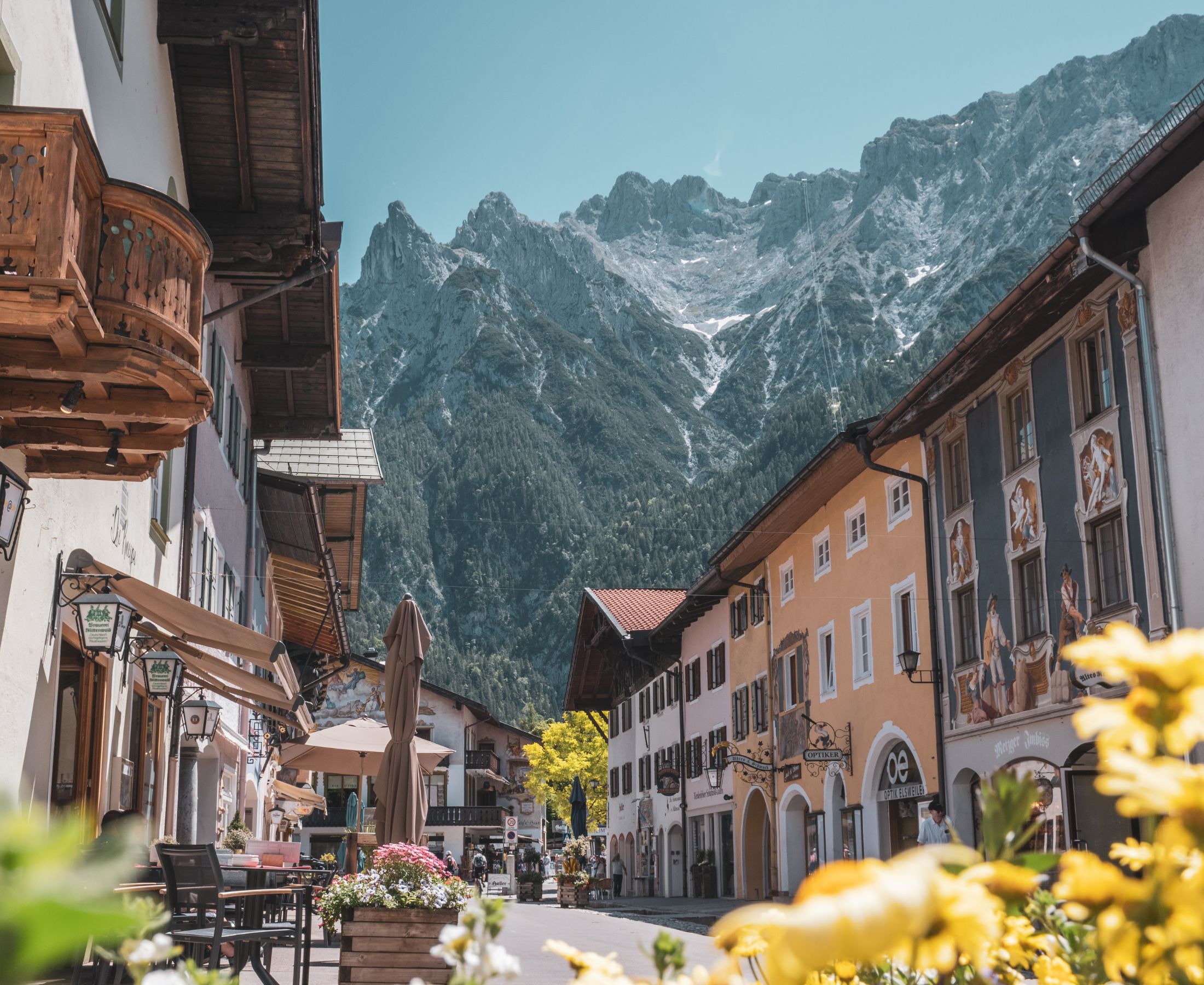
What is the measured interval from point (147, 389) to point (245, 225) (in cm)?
783

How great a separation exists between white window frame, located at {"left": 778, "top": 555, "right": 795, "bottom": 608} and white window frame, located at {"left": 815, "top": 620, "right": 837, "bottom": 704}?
2.16m

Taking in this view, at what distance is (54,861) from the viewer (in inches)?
26.3

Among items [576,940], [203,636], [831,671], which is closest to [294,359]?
[576,940]

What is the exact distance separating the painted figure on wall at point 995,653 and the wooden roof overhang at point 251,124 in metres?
10.4

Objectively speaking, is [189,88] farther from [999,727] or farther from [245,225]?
[999,727]

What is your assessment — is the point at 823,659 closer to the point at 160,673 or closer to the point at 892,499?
the point at 892,499

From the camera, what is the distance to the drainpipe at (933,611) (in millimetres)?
20109

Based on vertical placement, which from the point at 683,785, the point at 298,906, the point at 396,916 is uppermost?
the point at 683,785

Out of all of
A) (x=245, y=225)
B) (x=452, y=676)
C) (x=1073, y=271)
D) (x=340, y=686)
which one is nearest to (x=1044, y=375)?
(x=1073, y=271)

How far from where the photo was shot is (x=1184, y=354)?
14156 mm

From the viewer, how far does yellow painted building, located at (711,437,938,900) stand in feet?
72.2

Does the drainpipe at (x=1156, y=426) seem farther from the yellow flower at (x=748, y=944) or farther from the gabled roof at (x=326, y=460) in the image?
the gabled roof at (x=326, y=460)

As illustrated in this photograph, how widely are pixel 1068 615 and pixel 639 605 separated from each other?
91.9 feet

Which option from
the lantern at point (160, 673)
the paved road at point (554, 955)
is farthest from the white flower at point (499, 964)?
the lantern at point (160, 673)
